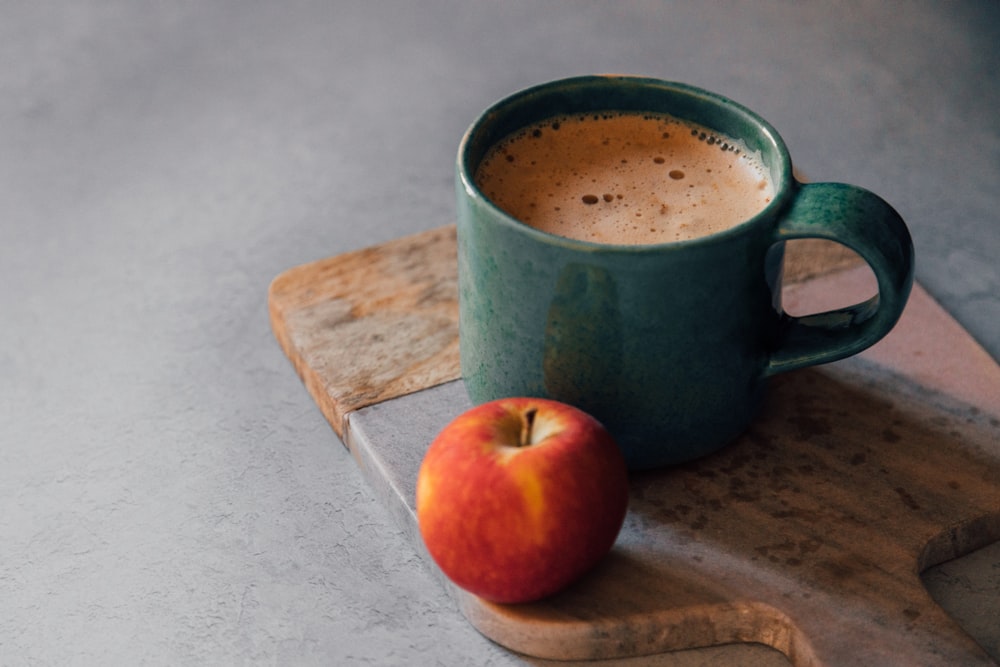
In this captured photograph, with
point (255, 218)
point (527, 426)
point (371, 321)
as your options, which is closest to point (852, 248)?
point (527, 426)

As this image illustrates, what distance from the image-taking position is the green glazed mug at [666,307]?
73 centimetres

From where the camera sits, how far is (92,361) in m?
1.05

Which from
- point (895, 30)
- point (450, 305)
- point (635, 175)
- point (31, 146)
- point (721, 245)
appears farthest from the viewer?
point (895, 30)

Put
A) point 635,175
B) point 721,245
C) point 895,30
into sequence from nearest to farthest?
point 721,245, point 635,175, point 895,30

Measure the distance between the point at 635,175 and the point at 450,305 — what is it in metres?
0.21

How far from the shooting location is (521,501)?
683 millimetres

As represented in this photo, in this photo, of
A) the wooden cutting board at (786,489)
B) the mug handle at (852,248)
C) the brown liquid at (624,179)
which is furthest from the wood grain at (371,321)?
the mug handle at (852,248)

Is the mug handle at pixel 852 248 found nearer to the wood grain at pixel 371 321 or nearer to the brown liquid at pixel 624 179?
the brown liquid at pixel 624 179

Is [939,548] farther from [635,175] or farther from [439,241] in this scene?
[439,241]

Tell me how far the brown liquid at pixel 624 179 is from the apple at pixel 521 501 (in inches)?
5.8

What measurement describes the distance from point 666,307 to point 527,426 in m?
0.11

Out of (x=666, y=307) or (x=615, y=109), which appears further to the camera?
(x=615, y=109)

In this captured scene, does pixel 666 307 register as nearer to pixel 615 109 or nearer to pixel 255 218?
pixel 615 109

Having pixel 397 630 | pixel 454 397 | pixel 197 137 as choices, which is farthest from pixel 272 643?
pixel 197 137
